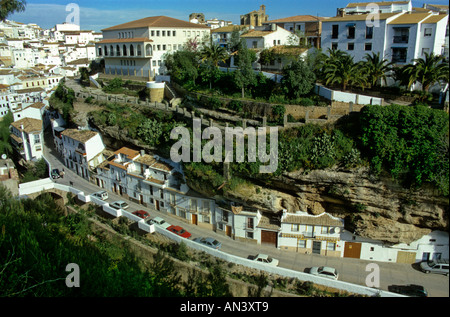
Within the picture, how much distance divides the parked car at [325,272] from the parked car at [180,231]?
7.13 meters

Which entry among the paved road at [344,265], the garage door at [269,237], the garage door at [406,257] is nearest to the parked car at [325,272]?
the paved road at [344,265]

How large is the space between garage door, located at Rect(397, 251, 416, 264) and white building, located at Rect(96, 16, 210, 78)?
2596 centimetres

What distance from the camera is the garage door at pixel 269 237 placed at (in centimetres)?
2022

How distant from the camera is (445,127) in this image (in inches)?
652

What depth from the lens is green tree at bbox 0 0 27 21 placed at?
18.2m

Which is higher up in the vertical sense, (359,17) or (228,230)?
(359,17)

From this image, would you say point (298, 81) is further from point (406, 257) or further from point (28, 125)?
point (28, 125)

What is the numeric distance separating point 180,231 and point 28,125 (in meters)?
22.0

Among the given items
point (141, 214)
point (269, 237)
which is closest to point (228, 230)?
point (269, 237)

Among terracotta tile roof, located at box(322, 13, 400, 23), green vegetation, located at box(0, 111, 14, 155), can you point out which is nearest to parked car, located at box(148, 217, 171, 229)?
terracotta tile roof, located at box(322, 13, 400, 23)

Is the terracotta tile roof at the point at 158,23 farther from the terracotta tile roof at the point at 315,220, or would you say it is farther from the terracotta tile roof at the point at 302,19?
the terracotta tile roof at the point at 315,220

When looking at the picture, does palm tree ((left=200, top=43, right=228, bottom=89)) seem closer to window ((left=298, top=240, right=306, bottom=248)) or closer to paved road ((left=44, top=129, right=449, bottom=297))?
paved road ((left=44, top=129, right=449, bottom=297))

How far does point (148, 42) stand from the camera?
3416 centimetres
